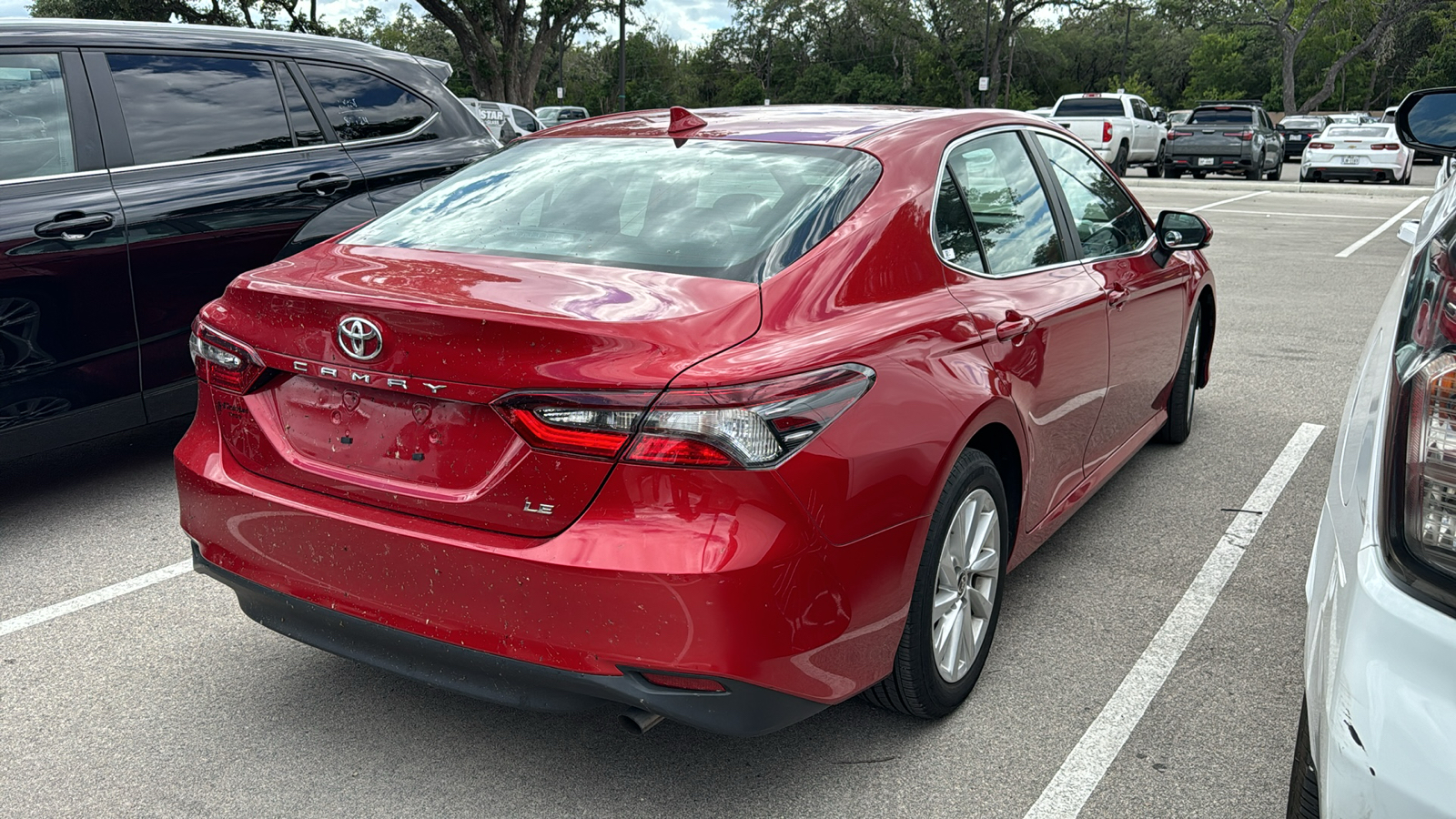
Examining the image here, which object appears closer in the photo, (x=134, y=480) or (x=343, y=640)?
(x=343, y=640)

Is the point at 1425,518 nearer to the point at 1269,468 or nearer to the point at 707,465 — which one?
the point at 707,465

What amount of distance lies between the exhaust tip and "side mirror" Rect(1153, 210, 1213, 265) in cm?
291

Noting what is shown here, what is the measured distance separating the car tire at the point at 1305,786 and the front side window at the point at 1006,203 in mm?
1528

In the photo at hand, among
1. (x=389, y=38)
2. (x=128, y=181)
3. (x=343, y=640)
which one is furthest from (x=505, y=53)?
(x=389, y=38)

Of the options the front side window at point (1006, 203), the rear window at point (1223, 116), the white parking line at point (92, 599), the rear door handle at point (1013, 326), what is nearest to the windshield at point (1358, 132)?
the rear window at point (1223, 116)

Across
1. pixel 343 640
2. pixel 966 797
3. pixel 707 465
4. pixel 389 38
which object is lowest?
pixel 966 797

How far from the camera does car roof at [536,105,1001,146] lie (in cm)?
314

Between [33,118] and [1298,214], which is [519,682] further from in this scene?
[1298,214]

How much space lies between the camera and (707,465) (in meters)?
2.16

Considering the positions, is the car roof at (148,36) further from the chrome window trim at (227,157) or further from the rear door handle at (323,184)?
the rear door handle at (323,184)

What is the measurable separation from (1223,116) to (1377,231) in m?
12.3

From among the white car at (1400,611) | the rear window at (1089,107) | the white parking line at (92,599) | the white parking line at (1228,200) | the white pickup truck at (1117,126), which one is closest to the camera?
the white car at (1400,611)

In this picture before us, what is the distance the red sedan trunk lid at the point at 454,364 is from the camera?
224 cm

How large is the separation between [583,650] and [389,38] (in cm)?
8601
